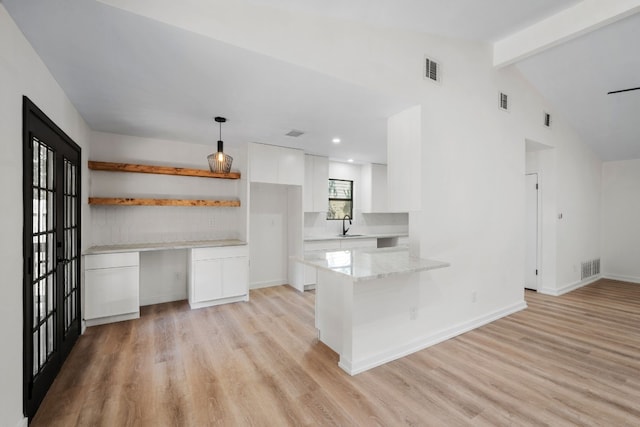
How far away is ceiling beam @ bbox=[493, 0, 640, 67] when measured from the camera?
2682 mm

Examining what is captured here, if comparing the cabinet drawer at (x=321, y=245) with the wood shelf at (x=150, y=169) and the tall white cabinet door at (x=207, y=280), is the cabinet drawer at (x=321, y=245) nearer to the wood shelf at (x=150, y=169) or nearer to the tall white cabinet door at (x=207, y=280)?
the tall white cabinet door at (x=207, y=280)

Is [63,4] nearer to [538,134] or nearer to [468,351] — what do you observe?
[468,351]

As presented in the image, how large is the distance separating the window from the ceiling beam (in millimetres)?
3274

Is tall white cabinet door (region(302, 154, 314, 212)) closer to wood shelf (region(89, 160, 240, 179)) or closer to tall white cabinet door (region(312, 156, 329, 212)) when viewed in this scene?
tall white cabinet door (region(312, 156, 329, 212))

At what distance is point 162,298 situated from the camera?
436cm

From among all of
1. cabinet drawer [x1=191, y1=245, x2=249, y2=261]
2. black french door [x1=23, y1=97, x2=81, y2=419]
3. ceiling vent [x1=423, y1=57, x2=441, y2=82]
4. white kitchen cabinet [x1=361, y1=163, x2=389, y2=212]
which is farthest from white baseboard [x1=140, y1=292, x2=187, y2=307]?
ceiling vent [x1=423, y1=57, x2=441, y2=82]

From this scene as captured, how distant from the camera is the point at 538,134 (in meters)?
4.38

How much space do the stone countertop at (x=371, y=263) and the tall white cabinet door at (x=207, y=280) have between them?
6.22 ft

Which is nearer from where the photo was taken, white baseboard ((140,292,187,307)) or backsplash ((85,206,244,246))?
backsplash ((85,206,244,246))

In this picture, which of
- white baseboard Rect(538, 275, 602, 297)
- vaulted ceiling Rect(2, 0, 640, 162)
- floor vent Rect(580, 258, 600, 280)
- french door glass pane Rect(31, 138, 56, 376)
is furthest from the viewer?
floor vent Rect(580, 258, 600, 280)

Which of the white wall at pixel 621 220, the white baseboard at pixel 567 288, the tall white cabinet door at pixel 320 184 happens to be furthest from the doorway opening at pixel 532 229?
the tall white cabinet door at pixel 320 184

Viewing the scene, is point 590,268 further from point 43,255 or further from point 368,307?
point 43,255

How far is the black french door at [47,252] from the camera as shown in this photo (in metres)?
1.86

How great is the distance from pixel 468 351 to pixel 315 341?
5.09 ft
